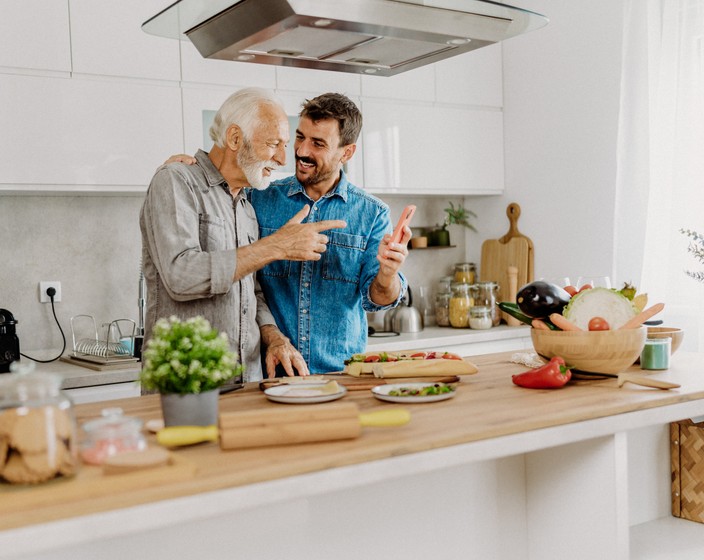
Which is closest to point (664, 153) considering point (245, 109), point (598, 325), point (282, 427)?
point (598, 325)

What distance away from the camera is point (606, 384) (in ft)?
6.08

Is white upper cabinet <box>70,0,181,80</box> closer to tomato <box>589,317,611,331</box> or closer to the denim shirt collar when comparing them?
the denim shirt collar

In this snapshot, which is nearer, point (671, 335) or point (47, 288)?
point (671, 335)

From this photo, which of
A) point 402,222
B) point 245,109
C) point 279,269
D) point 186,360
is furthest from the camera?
point 279,269

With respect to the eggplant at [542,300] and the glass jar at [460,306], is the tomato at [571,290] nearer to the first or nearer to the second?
the eggplant at [542,300]

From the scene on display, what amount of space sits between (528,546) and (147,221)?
1.29 meters

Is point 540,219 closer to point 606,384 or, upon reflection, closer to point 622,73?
point 622,73

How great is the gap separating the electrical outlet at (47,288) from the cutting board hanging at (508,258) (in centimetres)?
222

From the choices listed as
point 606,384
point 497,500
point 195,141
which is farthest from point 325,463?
point 195,141

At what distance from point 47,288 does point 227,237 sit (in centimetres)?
148

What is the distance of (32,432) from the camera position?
1.12 metres

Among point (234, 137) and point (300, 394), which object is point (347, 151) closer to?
point (234, 137)

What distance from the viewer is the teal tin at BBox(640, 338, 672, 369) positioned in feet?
6.70

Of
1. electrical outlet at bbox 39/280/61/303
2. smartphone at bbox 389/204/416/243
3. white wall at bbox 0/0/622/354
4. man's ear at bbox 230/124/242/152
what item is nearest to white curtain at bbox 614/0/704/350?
white wall at bbox 0/0/622/354
